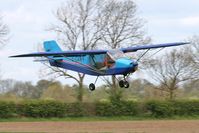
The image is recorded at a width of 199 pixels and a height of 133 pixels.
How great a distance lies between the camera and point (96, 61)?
3941cm

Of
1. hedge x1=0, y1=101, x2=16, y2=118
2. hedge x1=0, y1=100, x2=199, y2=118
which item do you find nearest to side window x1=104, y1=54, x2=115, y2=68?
hedge x1=0, y1=100, x2=199, y2=118

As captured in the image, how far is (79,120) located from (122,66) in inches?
743

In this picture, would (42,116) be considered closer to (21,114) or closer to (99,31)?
(21,114)

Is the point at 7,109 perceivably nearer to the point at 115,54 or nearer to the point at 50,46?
the point at 50,46

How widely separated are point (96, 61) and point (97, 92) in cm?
4603

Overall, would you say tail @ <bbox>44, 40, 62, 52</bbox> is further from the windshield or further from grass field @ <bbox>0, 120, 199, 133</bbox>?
the windshield

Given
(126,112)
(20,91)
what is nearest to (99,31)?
(126,112)

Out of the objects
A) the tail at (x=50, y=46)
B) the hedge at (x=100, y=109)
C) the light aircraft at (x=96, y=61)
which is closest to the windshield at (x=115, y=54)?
the light aircraft at (x=96, y=61)

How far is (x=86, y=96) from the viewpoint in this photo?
64125 mm

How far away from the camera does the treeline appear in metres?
60.3

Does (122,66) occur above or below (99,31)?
below

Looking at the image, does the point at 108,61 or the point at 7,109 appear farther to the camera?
the point at 7,109

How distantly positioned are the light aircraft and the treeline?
17108mm

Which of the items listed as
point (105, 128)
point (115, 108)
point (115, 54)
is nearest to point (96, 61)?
point (115, 54)
